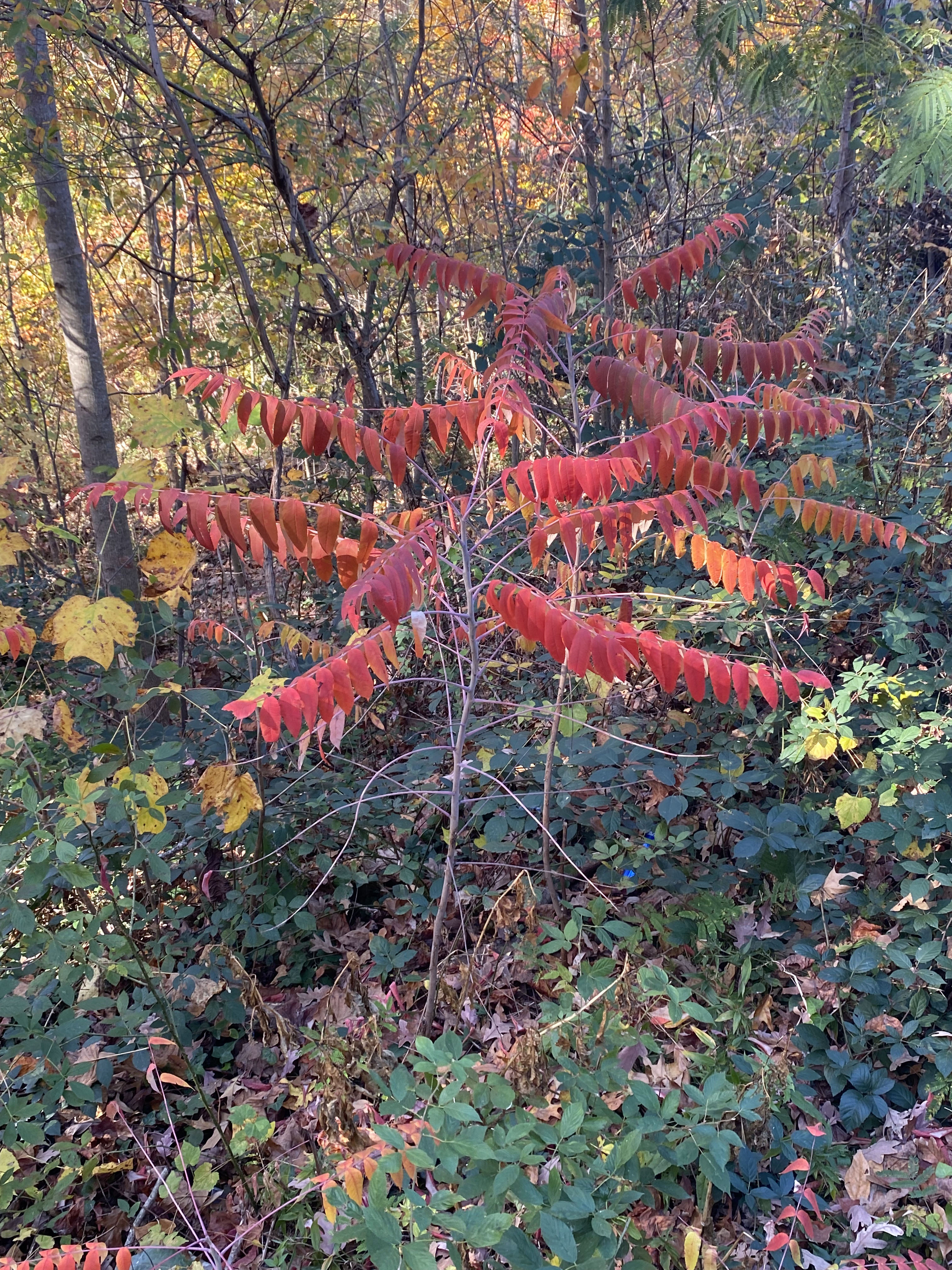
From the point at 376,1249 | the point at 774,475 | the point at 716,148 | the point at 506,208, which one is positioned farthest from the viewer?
the point at 716,148

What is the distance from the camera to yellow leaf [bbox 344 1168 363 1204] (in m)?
1.43

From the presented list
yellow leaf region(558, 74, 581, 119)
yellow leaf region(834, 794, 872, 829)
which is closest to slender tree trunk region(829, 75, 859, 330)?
yellow leaf region(558, 74, 581, 119)

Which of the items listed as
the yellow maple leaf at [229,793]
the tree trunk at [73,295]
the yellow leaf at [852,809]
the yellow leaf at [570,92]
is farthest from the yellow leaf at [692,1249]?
the yellow leaf at [570,92]

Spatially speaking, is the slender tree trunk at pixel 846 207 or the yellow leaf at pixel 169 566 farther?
the slender tree trunk at pixel 846 207

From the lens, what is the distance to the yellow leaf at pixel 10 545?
7.88 ft

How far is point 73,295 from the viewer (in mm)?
3799

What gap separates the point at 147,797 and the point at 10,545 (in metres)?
0.95

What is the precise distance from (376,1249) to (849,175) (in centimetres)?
719

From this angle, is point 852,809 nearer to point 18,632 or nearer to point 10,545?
point 18,632

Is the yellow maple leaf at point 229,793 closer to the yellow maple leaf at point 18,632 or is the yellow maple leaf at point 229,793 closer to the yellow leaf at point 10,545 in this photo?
the yellow maple leaf at point 18,632

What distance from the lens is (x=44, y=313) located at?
7922 millimetres

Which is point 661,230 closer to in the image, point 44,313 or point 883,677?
point 883,677

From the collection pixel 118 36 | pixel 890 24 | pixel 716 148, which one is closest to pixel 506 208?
pixel 716 148

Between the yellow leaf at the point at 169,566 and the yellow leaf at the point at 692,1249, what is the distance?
2174 millimetres
